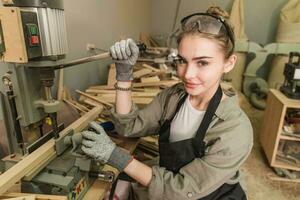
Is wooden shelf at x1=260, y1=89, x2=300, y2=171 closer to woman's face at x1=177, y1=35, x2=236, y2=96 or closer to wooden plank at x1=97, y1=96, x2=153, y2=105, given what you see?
wooden plank at x1=97, y1=96, x2=153, y2=105

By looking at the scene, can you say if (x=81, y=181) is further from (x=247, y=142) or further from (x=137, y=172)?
(x=247, y=142)

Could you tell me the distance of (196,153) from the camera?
95cm

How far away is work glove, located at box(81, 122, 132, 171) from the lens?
2.57ft

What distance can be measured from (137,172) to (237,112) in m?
0.46

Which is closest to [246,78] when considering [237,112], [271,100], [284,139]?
[271,100]

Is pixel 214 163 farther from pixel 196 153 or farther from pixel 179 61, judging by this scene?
pixel 179 61

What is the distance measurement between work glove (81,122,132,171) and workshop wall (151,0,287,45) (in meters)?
3.45

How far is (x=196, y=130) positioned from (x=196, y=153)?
0.35ft

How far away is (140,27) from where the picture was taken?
329 cm

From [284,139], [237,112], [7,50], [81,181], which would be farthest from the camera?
[284,139]

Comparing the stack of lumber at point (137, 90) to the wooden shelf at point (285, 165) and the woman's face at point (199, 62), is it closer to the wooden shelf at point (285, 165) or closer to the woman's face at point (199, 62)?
the woman's face at point (199, 62)

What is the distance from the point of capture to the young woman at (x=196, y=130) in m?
0.85

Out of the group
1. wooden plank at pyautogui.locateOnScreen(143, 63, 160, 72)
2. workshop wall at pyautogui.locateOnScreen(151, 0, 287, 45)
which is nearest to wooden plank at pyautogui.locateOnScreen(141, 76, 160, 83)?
wooden plank at pyautogui.locateOnScreen(143, 63, 160, 72)

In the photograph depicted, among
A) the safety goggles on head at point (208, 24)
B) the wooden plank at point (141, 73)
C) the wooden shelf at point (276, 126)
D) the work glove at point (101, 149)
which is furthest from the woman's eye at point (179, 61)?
the wooden shelf at point (276, 126)
